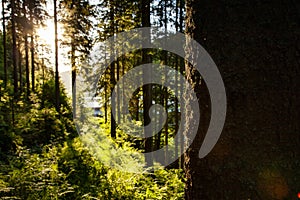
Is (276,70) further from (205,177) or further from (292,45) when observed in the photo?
(205,177)

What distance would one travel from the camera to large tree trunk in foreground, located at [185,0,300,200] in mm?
1565

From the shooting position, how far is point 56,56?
20.5 m

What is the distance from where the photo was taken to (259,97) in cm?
159

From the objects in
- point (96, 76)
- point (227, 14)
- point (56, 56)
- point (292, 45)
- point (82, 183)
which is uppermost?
point (56, 56)

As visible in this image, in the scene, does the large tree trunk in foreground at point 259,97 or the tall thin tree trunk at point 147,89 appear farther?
the tall thin tree trunk at point 147,89

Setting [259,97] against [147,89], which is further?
[147,89]

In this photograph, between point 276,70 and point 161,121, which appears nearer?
point 276,70

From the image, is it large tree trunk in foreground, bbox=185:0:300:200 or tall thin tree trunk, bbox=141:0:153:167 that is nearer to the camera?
large tree trunk in foreground, bbox=185:0:300:200

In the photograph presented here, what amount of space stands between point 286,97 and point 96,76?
17883 mm

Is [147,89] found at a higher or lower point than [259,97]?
higher

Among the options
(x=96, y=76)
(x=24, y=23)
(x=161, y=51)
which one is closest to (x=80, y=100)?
(x=24, y=23)

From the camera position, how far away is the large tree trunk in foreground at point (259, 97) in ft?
5.14

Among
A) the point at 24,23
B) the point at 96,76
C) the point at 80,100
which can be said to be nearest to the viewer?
the point at 96,76

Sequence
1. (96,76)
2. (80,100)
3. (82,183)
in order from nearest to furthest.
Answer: (82,183) < (96,76) < (80,100)
